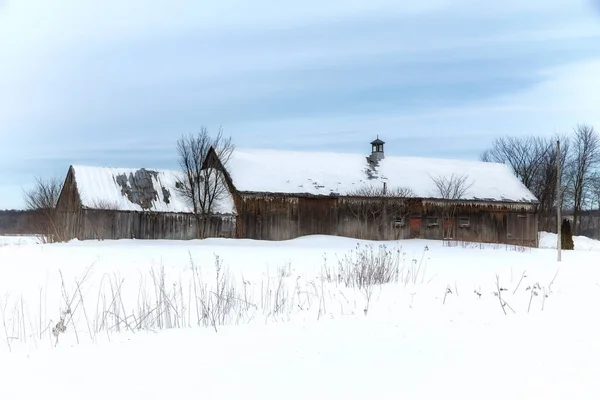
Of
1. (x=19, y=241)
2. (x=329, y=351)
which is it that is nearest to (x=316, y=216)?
(x=19, y=241)

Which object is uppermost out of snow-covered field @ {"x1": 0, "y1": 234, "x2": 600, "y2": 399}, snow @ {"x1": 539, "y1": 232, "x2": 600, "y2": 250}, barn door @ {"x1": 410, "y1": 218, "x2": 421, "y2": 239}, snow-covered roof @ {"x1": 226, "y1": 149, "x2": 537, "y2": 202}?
snow-covered roof @ {"x1": 226, "y1": 149, "x2": 537, "y2": 202}

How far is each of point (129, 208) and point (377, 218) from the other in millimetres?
13689

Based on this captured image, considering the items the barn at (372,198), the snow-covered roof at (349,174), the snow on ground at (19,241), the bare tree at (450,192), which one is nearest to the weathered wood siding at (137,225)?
the barn at (372,198)

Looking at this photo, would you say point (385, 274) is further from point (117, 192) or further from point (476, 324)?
point (117, 192)

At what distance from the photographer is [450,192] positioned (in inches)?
1458

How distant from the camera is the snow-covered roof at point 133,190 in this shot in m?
31.5

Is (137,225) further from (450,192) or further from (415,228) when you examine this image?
(450,192)

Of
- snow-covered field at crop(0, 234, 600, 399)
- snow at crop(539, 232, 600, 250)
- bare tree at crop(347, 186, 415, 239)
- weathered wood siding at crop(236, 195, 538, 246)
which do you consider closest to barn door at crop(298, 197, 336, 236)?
weathered wood siding at crop(236, 195, 538, 246)

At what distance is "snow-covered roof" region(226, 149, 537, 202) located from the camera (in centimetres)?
3416

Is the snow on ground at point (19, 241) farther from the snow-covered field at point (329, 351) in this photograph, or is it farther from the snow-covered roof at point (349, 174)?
the snow-covered field at point (329, 351)

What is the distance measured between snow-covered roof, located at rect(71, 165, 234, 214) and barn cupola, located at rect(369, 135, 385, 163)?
10.1 meters

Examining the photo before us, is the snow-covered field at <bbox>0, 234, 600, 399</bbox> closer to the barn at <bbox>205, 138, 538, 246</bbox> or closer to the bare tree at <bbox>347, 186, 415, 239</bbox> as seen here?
the barn at <bbox>205, 138, 538, 246</bbox>

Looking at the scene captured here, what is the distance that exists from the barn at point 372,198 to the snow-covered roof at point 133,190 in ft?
6.79

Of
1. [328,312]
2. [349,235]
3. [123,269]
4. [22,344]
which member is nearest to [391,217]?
[349,235]
